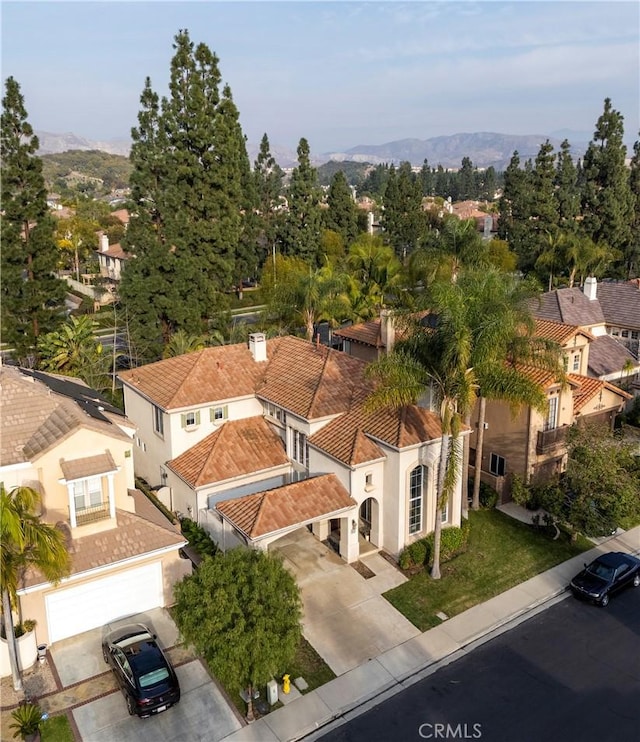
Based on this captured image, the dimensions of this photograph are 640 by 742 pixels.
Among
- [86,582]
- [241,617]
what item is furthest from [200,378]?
[241,617]

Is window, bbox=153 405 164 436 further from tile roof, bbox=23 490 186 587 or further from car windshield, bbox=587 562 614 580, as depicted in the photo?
car windshield, bbox=587 562 614 580

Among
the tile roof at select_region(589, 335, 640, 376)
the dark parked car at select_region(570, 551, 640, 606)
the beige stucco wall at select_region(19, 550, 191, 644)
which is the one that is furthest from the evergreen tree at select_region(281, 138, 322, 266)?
the beige stucco wall at select_region(19, 550, 191, 644)

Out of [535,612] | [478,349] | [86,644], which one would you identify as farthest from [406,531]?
[86,644]

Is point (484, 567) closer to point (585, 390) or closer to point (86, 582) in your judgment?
point (585, 390)

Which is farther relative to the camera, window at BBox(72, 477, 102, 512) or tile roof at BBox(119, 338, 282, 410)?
tile roof at BBox(119, 338, 282, 410)

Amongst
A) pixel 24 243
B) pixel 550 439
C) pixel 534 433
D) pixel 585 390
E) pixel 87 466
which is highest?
pixel 24 243
